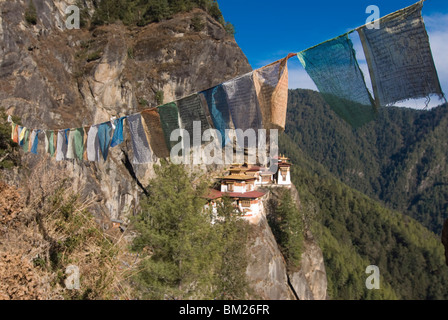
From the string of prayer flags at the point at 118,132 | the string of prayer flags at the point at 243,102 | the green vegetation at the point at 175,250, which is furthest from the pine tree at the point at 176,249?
the string of prayer flags at the point at 243,102

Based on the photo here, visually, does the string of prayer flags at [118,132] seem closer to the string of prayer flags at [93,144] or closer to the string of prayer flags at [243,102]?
the string of prayer flags at [93,144]

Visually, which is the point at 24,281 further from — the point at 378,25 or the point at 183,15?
the point at 183,15

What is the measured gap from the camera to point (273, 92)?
4.59m

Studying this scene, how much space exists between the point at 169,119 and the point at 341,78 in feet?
11.3

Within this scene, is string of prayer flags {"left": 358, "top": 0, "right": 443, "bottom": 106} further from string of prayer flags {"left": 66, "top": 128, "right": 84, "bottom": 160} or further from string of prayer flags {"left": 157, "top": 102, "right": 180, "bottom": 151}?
string of prayer flags {"left": 66, "top": 128, "right": 84, "bottom": 160}

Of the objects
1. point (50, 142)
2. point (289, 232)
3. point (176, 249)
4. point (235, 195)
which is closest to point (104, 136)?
point (50, 142)

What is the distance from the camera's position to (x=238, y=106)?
5.09 metres

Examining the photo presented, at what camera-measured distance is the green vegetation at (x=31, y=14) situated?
24125 millimetres

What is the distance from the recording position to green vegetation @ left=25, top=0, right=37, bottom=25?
24.1 m

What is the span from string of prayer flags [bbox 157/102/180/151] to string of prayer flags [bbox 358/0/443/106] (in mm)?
3592

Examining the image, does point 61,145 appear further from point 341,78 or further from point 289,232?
point 289,232

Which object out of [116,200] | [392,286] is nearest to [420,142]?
[392,286]

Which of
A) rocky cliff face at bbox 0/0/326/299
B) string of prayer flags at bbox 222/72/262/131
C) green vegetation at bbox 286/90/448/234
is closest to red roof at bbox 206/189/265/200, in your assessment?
rocky cliff face at bbox 0/0/326/299

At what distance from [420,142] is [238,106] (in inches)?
8266
